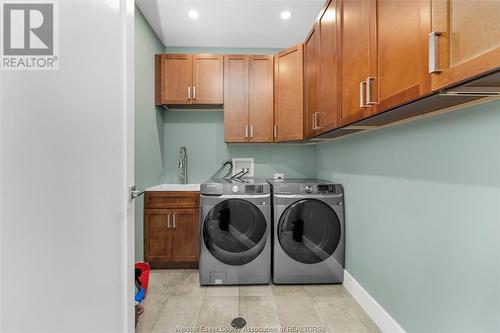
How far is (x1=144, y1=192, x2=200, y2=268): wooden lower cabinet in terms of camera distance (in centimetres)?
241

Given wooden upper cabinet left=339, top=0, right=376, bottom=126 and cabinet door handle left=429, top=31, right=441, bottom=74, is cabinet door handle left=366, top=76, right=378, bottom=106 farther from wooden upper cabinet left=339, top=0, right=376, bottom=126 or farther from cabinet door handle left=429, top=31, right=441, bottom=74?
cabinet door handle left=429, top=31, right=441, bottom=74

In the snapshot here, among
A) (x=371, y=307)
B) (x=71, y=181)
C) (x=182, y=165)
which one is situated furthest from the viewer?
(x=182, y=165)

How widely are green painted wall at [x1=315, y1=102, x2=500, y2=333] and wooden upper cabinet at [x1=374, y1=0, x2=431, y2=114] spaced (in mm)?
299

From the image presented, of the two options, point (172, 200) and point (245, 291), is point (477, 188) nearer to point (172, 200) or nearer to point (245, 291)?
point (245, 291)

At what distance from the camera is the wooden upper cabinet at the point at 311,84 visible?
1.99m

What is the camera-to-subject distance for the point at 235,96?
108 inches

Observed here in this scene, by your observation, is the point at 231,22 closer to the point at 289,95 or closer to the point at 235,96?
the point at 235,96

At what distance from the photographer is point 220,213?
2.13m

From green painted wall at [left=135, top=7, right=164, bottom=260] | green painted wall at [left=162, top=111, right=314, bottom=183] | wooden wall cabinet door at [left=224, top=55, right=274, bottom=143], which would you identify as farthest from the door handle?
green painted wall at [left=135, top=7, right=164, bottom=260]

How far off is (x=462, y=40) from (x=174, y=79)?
2.63 metres

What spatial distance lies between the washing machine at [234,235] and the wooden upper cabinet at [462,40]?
5.30ft

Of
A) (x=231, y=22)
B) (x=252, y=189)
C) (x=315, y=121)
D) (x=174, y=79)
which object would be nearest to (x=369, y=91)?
(x=315, y=121)

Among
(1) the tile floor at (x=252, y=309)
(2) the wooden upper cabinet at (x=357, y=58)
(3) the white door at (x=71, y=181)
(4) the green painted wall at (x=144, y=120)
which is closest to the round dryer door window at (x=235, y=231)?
(1) the tile floor at (x=252, y=309)

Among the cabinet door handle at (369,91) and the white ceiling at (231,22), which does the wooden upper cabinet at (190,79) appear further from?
the cabinet door handle at (369,91)
